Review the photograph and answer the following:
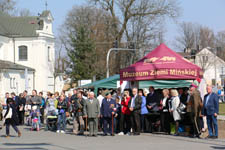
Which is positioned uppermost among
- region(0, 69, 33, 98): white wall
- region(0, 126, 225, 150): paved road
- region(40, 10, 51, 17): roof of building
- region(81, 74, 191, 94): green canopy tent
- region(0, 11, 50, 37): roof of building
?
region(40, 10, 51, 17): roof of building

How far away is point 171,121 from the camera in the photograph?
822 inches

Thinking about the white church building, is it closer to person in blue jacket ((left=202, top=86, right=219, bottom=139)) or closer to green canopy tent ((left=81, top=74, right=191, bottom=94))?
green canopy tent ((left=81, top=74, right=191, bottom=94))

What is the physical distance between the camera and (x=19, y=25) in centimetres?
7819

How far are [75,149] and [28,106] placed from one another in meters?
13.2

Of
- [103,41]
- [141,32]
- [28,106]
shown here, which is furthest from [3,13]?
[28,106]

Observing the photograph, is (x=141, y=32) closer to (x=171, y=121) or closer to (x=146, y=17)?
(x=146, y=17)

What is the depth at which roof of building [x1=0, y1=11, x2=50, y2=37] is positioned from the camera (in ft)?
247

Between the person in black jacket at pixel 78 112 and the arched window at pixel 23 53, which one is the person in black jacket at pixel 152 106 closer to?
the person in black jacket at pixel 78 112

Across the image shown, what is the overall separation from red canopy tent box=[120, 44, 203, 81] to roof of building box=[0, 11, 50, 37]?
53794 mm

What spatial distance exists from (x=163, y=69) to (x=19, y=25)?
59.6 m

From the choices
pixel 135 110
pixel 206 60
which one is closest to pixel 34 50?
pixel 206 60

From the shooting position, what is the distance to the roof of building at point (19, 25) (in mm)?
75312

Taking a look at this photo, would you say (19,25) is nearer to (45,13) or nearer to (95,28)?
(45,13)

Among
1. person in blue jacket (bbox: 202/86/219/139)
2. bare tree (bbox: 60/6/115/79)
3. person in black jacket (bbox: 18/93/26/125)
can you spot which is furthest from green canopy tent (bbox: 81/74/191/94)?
bare tree (bbox: 60/6/115/79)
